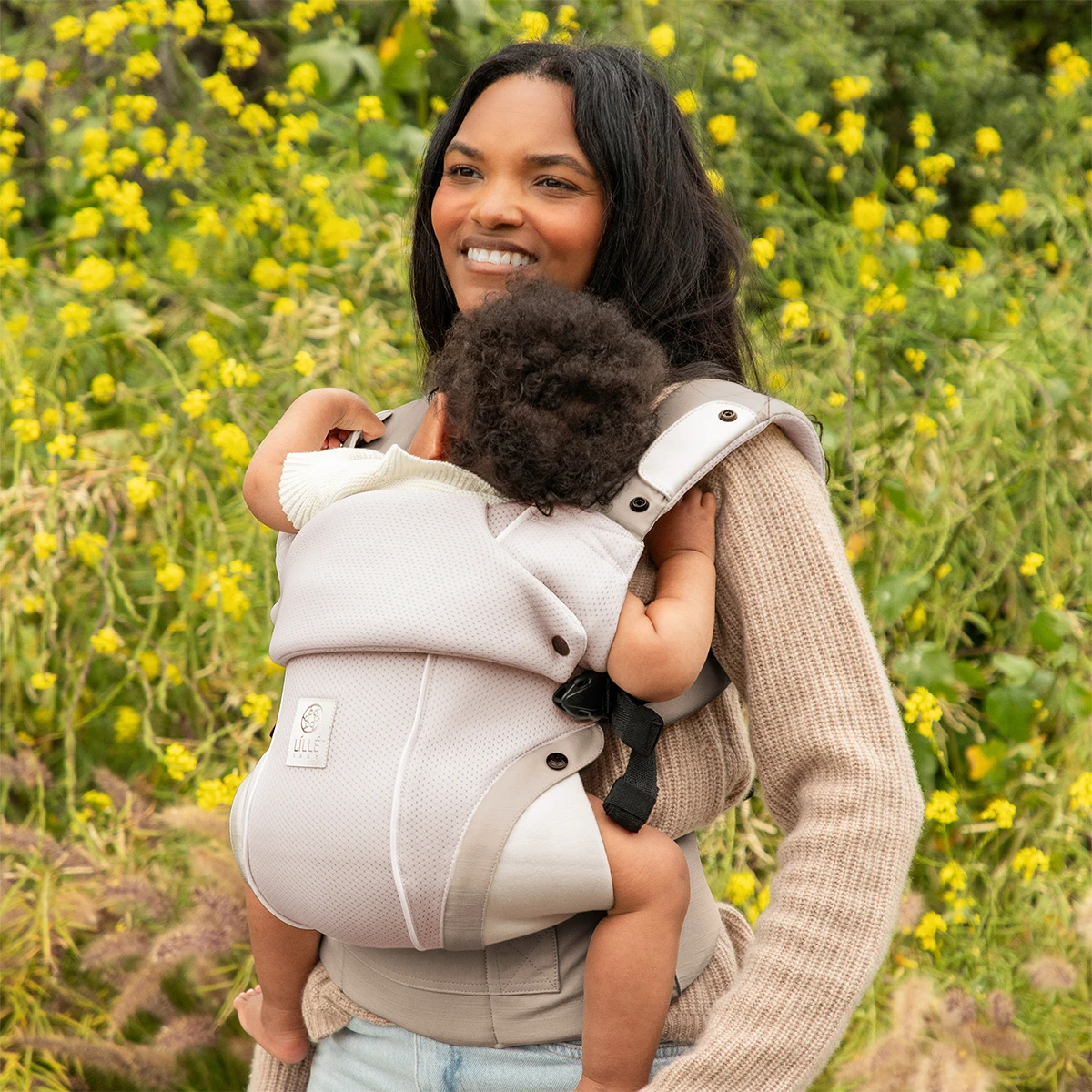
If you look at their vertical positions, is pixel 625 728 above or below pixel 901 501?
above

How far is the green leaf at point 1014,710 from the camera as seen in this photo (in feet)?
8.33

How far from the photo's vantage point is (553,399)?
1115 millimetres

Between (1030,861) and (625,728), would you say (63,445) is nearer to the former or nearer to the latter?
(625,728)

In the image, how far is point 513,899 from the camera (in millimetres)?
1037

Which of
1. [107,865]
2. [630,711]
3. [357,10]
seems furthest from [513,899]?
[357,10]

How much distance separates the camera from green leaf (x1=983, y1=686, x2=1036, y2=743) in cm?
254

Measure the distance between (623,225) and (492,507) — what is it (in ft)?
1.32

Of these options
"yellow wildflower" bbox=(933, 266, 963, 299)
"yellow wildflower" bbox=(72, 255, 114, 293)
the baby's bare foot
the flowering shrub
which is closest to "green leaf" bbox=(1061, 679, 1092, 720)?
the flowering shrub

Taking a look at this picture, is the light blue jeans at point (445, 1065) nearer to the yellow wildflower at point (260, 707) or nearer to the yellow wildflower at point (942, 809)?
the yellow wildflower at point (260, 707)

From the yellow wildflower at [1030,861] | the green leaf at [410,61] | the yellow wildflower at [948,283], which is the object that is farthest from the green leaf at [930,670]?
the green leaf at [410,61]

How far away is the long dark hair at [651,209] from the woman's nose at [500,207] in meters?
0.09

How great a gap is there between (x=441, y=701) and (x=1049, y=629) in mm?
1816

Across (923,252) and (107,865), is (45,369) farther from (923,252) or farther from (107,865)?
(923,252)

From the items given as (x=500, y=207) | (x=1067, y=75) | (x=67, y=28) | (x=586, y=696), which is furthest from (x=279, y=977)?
(x=1067, y=75)
